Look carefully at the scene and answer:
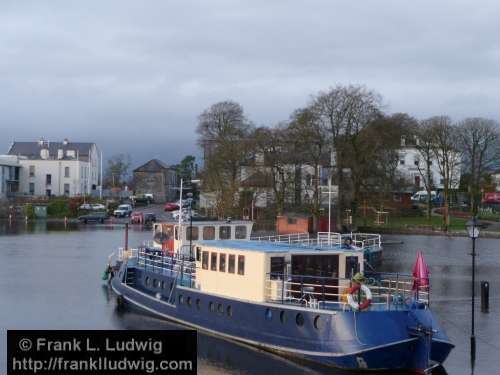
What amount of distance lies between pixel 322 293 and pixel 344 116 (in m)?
60.9

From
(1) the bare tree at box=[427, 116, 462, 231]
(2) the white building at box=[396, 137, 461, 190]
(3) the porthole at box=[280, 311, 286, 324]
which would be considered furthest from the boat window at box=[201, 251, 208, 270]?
(2) the white building at box=[396, 137, 461, 190]

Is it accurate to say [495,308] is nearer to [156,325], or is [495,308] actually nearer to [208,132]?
[156,325]

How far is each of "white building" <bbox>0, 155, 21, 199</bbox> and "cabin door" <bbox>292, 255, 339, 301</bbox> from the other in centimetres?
10186

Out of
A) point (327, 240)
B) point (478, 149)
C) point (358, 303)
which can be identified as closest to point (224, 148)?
point (478, 149)

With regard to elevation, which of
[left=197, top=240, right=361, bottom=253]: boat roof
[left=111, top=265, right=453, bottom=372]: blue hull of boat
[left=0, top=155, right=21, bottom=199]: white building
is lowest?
[left=111, top=265, right=453, bottom=372]: blue hull of boat

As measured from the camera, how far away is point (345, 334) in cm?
2452

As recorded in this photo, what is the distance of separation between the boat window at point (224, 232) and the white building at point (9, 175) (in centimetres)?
9174

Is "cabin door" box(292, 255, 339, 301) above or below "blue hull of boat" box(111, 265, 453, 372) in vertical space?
above

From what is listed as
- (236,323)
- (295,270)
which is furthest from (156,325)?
(295,270)

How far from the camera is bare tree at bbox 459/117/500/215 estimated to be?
97375 millimetres

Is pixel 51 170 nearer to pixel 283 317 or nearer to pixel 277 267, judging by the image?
pixel 277 267

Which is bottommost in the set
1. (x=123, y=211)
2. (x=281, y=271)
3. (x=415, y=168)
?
(x=123, y=211)

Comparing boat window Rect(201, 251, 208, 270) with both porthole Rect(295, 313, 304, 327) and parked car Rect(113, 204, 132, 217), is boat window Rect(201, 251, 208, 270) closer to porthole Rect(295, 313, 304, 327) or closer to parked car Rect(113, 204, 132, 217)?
porthole Rect(295, 313, 304, 327)

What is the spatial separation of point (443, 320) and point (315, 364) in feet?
37.0
